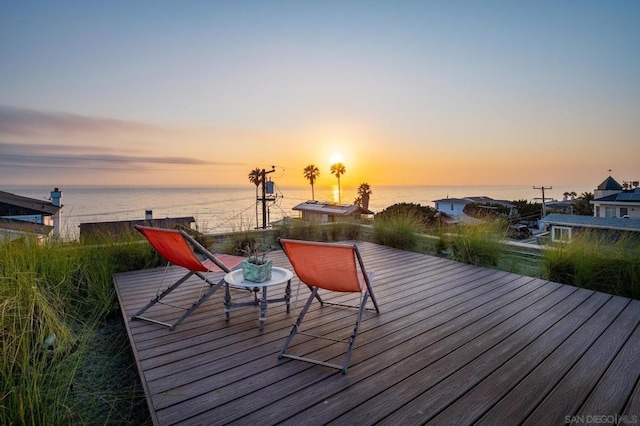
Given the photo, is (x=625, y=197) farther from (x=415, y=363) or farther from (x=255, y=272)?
(x=255, y=272)

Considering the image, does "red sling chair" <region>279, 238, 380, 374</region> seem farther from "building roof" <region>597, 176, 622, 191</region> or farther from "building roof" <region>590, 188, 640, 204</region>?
"building roof" <region>597, 176, 622, 191</region>

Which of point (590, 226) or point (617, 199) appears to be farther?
point (617, 199)

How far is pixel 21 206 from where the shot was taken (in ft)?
31.8

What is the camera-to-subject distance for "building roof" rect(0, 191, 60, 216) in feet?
32.2

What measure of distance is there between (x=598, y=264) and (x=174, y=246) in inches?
188

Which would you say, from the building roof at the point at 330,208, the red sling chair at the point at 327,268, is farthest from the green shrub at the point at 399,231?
the building roof at the point at 330,208

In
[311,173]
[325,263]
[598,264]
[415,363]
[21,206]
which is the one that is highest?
[311,173]

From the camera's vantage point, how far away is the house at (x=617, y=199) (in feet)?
39.2

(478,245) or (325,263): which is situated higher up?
(325,263)

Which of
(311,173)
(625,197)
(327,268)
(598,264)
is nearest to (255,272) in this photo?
(327,268)

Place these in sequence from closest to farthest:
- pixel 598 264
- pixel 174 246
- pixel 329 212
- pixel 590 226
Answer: pixel 174 246, pixel 598 264, pixel 590 226, pixel 329 212

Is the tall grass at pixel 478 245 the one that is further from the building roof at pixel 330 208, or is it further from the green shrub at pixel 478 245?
the building roof at pixel 330 208

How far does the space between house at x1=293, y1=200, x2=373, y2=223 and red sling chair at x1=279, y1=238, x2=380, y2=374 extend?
4.53m

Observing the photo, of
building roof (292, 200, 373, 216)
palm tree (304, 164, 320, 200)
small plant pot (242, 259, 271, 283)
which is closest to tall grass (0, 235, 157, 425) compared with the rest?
small plant pot (242, 259, 271, 283)
